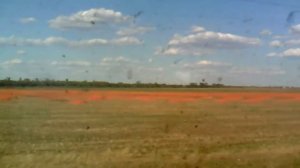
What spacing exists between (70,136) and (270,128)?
44.4 feet

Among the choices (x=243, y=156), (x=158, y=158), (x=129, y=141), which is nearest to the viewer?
(x=158, y=158)

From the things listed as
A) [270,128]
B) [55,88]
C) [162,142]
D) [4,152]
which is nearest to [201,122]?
[270,128]

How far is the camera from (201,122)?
106 feet

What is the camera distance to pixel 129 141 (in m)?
21.1

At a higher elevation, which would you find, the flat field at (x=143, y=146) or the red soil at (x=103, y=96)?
the red soil at (x=103, y=96)

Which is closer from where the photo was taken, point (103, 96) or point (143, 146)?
point (143, 146)

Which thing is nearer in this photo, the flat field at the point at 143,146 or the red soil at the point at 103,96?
the flat field at the point at 143,146

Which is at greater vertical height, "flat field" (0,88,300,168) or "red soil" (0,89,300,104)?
"red soil" (0,89,300,104)

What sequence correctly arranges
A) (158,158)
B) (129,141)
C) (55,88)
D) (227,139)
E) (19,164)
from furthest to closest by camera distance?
(55,88) < (227,139) < (129,141) < (158,158) < (19,164)

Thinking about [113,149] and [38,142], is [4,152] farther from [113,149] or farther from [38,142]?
[113,149]

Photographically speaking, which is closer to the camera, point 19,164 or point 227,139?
point 19,164

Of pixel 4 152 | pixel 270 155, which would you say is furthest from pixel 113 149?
pixel 270 155

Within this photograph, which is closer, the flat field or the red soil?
the flat field

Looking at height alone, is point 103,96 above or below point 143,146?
above
